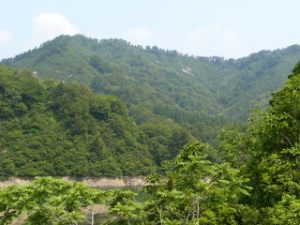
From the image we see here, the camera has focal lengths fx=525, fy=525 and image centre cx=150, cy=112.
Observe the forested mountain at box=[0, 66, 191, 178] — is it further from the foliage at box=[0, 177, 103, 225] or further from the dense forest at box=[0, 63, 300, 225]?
the foliage at box=[0, 177, 103, 225]

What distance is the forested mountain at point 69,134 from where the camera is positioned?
403 feet

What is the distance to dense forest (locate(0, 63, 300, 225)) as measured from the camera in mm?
16891

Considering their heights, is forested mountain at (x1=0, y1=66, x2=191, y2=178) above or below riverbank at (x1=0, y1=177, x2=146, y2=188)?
above

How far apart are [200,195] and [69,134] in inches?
4816

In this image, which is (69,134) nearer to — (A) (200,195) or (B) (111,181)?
(B) (111,181)

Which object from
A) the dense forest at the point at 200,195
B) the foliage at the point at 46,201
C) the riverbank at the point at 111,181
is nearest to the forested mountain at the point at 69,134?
the riverbank at the point at 111,181

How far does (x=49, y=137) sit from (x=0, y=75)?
2307cm

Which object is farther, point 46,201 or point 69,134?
point 69,134

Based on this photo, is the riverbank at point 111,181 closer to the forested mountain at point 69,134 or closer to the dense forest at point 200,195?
the forested mountain at point 69,134

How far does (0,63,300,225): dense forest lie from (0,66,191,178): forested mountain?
98190 mm

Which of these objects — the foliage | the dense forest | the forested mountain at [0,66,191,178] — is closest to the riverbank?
the forested mountain at [0,66,191,178]

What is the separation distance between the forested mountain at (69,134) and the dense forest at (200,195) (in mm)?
98190

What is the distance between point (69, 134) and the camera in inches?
5428

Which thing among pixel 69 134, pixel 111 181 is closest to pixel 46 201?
pixel 111 181
